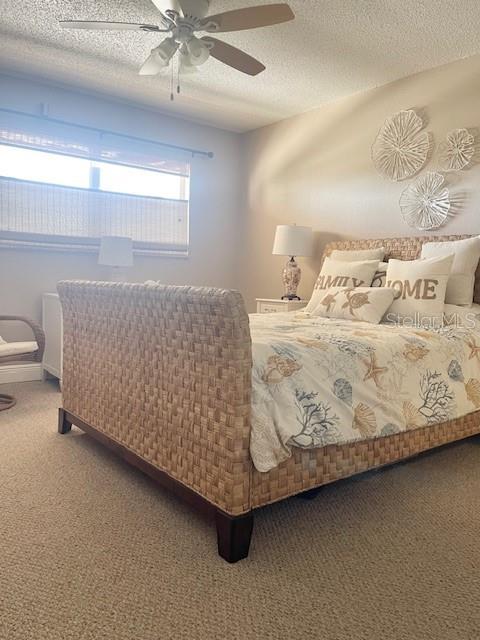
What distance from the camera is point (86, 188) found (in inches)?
168

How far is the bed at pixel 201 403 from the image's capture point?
1.55 meters

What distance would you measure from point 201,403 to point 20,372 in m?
2.90

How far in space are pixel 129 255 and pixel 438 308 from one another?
2493mm

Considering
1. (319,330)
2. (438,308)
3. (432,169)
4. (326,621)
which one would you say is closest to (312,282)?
(432,169)

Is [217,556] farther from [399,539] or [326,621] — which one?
[399,539]

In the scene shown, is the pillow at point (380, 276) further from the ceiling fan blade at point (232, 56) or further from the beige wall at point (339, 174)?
the ceiling fan blade at point (232, 56)

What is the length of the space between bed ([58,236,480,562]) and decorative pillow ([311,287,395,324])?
0.53m

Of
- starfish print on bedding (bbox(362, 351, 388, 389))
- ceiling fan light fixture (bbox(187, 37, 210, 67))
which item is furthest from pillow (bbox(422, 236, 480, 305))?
ceiling fan light fixture (bbox(187, 37, 210, 67))

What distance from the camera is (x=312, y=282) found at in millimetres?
4562

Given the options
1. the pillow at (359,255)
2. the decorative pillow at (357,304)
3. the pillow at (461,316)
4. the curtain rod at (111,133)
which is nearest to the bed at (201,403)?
the pillow at (461,316)

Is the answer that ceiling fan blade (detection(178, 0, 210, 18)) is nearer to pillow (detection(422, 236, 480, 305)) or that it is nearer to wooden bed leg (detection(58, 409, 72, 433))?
pillow (detection(422, 236, 480, 305))

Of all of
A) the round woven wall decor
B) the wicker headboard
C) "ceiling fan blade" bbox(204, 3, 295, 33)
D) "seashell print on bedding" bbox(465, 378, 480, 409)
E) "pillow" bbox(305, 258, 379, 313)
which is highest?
"ceiling fan blade" bbox(204, 3, 295, 33)

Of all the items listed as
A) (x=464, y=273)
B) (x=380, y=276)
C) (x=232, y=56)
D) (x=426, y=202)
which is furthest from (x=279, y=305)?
(x=232, y=56)

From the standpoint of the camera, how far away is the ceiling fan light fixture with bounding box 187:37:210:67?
253 cm
